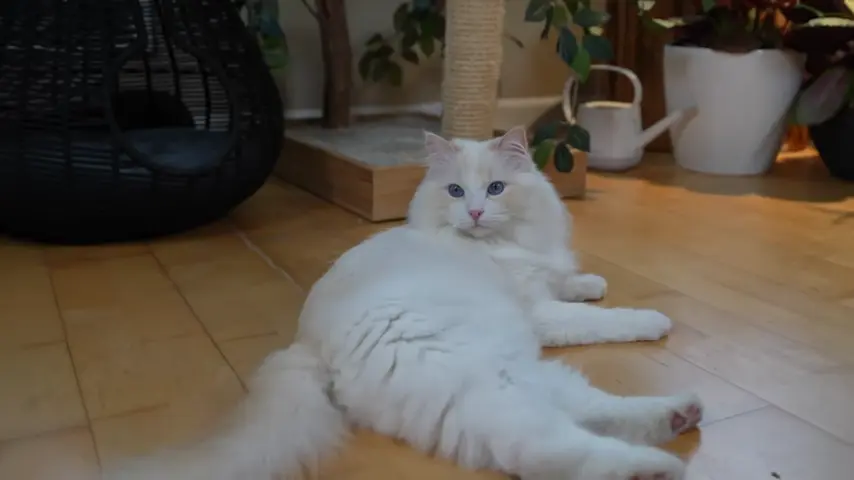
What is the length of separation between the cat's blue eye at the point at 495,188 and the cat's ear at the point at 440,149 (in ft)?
0.27

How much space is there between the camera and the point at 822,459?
1.01 m

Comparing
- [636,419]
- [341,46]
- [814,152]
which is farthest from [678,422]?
[814,152]

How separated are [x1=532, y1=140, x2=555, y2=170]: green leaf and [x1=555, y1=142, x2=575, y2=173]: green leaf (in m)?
0.02

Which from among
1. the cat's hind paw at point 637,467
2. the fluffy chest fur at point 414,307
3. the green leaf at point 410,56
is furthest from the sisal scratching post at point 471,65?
the cat's hind paw at point 637,467

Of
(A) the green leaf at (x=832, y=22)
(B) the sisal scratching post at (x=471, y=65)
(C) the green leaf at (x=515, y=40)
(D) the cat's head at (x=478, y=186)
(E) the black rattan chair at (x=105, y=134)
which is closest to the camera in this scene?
(D) the cat's head at (x=478, y=186)

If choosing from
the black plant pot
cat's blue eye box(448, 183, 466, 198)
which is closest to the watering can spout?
the black plant pot

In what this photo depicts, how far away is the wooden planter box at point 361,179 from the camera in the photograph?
82.6 inches

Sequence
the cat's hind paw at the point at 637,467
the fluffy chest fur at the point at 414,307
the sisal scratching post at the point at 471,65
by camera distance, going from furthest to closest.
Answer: the sisal scratching post at the point at 471,65 < the fluffy chest fur at the point at 414,307 < the cat's hind paw at the point at 637,467

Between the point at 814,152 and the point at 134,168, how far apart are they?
7.84 feet

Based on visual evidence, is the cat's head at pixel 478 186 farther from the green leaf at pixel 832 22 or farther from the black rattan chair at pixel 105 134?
the green leaf at pixel 832 22

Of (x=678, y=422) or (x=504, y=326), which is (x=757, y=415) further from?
(x=504, y=326)

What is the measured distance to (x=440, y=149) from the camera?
4.46 ft

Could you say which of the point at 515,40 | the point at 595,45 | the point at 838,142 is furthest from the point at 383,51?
the point at 838,142

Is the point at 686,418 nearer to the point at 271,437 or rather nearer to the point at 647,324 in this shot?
the point at 647,324
